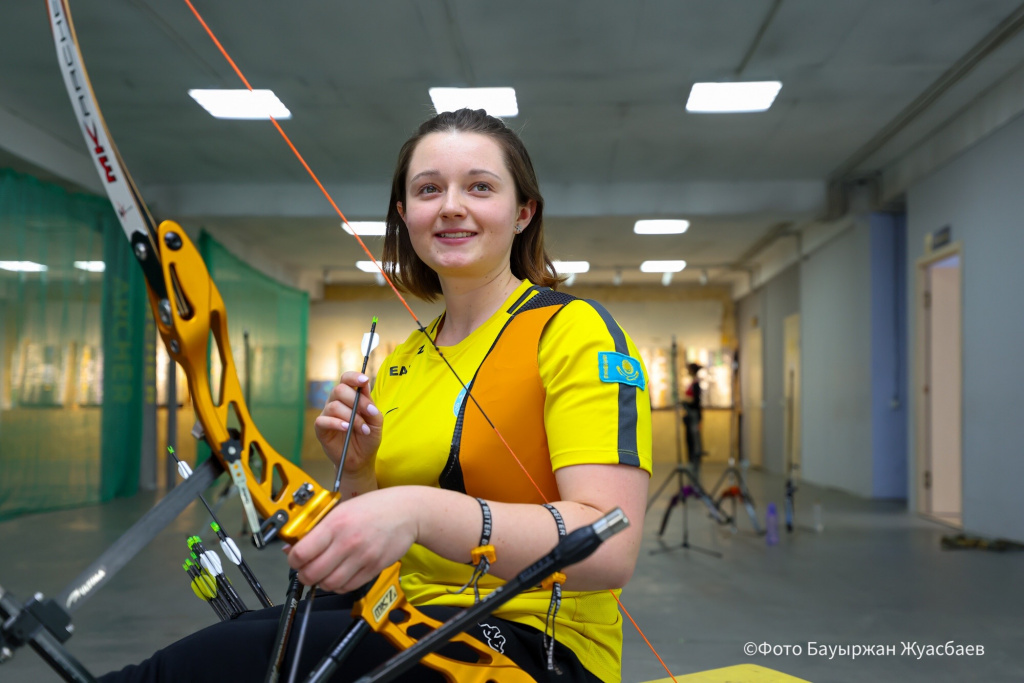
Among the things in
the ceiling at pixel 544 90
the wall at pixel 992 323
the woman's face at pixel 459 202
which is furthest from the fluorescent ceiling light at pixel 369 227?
the woman's face at pixel 459 202

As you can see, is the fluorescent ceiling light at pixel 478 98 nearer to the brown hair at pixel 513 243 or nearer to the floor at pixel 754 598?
the floor at pixel 754 598

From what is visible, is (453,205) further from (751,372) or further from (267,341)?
(751,372)

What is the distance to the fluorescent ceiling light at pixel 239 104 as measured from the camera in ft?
18.0

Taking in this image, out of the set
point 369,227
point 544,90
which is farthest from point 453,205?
point 369,227

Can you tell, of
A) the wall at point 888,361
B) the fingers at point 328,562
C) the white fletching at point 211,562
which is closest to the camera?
the fingers at point 328,562

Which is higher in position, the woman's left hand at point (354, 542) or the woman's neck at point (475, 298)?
the woman's neck at point (475, 298)

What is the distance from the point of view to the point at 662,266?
12.0 metres

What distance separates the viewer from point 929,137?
6.48m

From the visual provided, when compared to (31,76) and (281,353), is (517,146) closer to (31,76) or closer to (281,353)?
(31,76)

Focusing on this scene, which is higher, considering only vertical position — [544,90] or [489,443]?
[544,90]

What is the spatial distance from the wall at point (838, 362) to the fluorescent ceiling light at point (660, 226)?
64.6 inches

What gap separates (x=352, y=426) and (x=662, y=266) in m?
11.4

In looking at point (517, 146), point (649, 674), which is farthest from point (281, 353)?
point (517, 146)

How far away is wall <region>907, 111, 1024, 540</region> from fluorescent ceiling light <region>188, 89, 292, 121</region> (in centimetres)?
475
